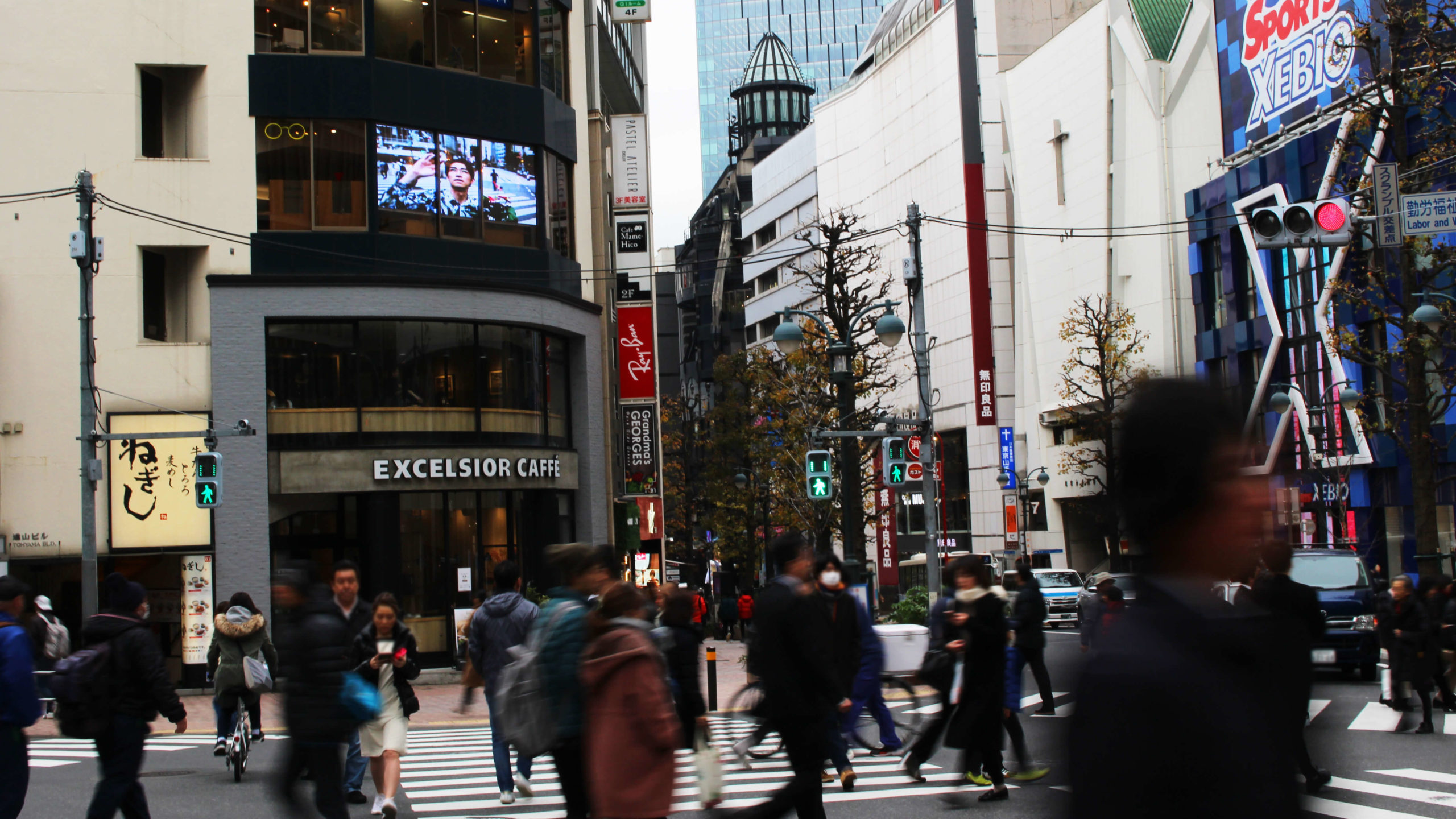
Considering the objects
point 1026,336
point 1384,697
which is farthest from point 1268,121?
point 1384,697

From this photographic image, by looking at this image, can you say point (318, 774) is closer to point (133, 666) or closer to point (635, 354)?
point (133, 666)

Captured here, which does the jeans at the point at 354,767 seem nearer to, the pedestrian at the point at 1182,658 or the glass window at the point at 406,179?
the pedestrian at the point at 1182,658

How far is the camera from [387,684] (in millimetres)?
10648

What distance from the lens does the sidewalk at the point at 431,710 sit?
68.0 feet

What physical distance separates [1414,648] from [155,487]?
2270 cm

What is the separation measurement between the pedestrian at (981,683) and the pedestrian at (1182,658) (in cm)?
846

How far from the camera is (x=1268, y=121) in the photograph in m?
54.1

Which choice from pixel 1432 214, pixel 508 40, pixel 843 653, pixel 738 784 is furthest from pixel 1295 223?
pixel 508 40

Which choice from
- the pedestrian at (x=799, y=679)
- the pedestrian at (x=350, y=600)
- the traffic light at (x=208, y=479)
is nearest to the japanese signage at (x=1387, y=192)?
the pedestrian at (x=799, y=679)

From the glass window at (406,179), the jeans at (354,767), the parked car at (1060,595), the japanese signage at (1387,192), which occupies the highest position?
the glass window at (406,179)

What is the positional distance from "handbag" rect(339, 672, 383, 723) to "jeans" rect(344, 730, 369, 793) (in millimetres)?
3927

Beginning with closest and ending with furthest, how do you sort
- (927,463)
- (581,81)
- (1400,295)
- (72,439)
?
(927,463)
(72,439)
(581,81)
(1400,295)

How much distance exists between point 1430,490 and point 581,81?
21.4 metres

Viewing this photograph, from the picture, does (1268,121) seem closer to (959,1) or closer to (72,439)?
(959,1)
